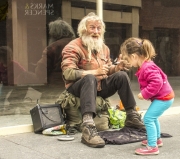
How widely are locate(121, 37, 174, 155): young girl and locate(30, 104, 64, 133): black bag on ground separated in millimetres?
1187

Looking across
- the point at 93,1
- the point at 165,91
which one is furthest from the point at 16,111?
the point at 165,91

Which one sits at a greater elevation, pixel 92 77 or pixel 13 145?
pixel 92 77

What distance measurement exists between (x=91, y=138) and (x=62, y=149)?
31cm

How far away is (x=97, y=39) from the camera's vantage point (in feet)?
14.0

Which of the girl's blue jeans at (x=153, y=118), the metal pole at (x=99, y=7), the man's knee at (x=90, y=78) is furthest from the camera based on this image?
the metal pole at (x=99, y=7)

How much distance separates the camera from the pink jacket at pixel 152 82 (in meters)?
3.30

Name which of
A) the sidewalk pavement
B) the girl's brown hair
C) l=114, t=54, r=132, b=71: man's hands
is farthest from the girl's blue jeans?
l=114, t=54, r=132, b=71: man's hands

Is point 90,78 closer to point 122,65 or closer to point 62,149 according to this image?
point 122,65

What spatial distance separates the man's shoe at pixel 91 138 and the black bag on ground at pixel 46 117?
0.59m

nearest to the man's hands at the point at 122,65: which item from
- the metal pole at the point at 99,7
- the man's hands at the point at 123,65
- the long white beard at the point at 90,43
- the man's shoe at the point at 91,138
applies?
the man's hands at the point at 123,65

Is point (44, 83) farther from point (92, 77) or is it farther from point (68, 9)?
point (92, 77)

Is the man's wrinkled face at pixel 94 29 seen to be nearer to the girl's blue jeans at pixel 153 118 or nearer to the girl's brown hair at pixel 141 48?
the girl's brown hair at pixel 141 48

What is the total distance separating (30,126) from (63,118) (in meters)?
0.41

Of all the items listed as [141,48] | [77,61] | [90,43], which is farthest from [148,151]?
[90,43]
